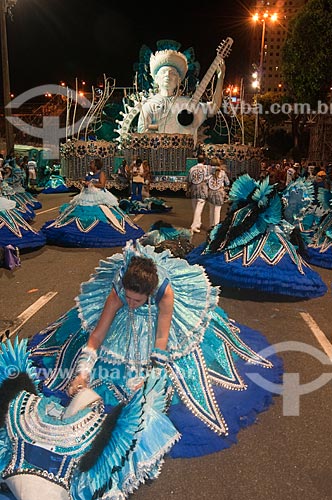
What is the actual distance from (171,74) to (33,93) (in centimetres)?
2413

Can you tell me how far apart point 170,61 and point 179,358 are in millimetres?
22232

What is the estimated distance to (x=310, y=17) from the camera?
866 inches

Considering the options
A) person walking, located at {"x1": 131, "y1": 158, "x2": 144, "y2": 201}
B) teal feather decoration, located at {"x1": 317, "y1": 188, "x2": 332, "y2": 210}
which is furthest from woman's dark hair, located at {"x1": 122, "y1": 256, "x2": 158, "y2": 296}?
person walking, located at {"x1": 131, "y1": 158, "x2": 144, "y2": 201}

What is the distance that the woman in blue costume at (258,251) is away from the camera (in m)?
6.06

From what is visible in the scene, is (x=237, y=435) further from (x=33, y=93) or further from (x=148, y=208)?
(x=33, y=93)

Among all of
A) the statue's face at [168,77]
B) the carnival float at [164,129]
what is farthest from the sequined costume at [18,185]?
the statue's face at [168,77]

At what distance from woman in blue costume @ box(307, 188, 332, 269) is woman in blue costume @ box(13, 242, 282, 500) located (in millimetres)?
4762

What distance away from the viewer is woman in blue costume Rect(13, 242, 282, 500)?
2.61 meters

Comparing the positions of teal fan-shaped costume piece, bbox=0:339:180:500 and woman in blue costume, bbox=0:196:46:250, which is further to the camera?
woman in blue costume, bbox=0:196:46:250

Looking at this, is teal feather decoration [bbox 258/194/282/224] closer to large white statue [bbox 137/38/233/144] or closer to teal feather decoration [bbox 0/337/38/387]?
teal feather decoration [bbox 0/337/38/387]

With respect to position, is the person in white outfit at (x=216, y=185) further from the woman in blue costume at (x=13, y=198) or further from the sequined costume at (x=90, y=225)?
the woman in blue costume at (x=13, y=198)

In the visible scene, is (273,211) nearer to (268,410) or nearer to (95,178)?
(268,410)

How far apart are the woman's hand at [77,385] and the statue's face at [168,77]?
22528 mm

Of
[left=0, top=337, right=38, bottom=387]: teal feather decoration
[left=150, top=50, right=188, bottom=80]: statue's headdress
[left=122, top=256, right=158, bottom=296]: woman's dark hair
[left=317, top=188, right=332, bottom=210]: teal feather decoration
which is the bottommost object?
[left=0, top=337, right=38, bottom=387]: teal feather decoration
